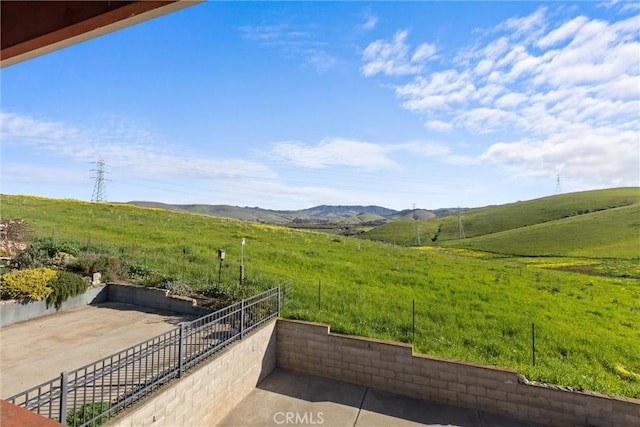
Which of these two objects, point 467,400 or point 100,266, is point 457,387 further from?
point 100,266

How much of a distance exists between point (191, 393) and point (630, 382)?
9562 mm

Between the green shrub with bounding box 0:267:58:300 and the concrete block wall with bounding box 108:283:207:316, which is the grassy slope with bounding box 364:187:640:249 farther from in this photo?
the green shrub with bounding box 0:267:58:300

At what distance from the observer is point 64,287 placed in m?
10.8

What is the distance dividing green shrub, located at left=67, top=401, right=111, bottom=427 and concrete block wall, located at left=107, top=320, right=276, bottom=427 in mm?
190

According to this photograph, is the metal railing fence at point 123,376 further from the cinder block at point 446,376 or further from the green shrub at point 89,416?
the cinder block at point 446,376

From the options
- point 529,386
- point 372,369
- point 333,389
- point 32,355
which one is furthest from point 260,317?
point 529,386

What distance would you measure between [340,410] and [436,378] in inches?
86.9

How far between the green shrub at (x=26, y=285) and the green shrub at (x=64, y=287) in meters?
0.18

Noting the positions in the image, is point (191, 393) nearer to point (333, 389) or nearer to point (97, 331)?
point (333, 389)

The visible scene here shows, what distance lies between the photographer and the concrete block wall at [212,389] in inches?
201

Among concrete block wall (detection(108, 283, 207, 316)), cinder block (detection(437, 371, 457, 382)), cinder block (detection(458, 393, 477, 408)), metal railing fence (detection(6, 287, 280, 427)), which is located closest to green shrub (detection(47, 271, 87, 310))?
concrete block wall (detection(108, 283, 207, 316))

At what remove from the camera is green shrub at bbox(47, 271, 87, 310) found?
10555 millimetres

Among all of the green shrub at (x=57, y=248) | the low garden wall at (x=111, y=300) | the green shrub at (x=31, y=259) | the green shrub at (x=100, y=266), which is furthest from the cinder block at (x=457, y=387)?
the green shrub at (x=57, y=248)

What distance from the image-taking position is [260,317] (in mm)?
9039
